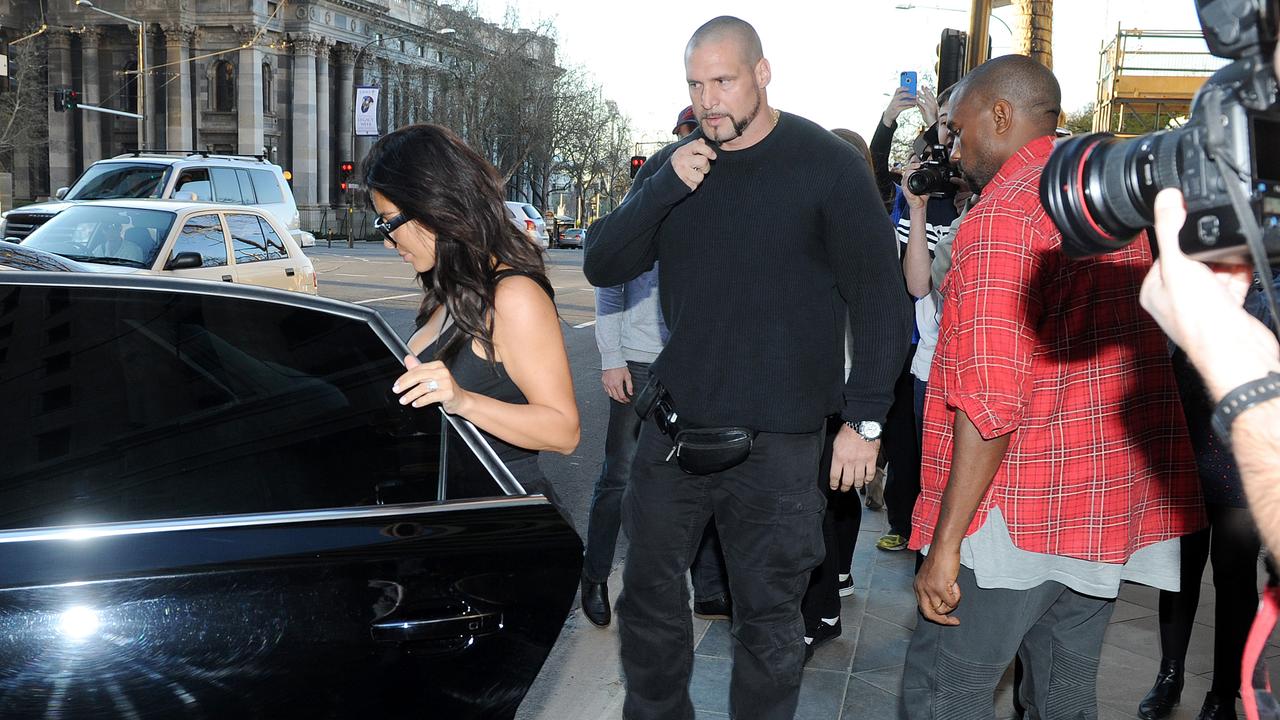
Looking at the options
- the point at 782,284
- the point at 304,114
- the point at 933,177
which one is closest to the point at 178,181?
the point at 933,177

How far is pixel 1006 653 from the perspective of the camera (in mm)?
2609

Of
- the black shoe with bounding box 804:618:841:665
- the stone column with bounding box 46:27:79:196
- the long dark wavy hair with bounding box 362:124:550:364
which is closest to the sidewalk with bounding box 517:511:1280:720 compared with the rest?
the black shoe with bounding box 804:618:841:665

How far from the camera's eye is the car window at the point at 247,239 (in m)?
10.8

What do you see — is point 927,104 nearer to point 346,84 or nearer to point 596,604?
point 596,604

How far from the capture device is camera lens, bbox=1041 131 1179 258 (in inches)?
53.7

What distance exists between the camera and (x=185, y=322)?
2402mm

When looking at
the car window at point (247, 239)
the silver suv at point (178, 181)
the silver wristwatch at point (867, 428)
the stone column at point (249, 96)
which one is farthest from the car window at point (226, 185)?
the stone column at point (249, 96)

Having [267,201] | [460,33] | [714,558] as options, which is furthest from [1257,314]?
[460,33]

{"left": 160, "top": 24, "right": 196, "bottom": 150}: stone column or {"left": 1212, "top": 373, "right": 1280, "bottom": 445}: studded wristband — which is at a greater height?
{"left": 160, "top": 24, "right": 196, "bottom": 150}: stone column

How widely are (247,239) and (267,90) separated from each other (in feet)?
195

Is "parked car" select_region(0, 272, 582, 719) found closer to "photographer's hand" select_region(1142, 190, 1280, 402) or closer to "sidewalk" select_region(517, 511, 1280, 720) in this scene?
"photographer's hand" select_region(1142, 190, 1280, 402)

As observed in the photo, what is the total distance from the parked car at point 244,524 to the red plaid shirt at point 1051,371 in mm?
954

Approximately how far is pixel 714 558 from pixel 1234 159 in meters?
3.80

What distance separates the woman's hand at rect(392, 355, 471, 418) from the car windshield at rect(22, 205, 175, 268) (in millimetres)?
8467
